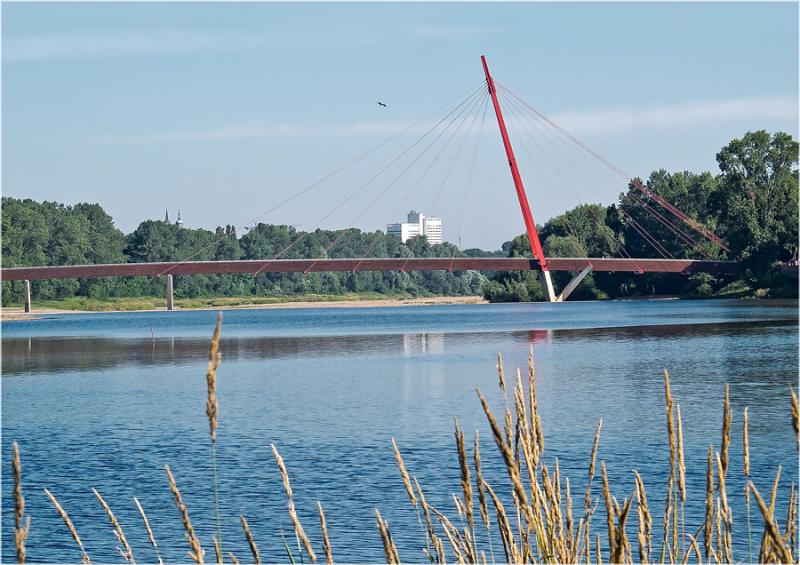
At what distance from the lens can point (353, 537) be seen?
1027 cm

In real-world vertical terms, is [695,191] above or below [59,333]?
above

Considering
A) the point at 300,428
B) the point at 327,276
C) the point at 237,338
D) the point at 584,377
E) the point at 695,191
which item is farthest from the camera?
the point at 327,276

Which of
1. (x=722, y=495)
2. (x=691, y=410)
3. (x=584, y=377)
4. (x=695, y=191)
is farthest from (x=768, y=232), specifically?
(x=722, y=495)

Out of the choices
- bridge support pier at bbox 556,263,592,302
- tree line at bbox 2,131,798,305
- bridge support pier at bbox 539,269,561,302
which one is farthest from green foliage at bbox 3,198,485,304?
bridge support pier at bbox 539,269,561,302

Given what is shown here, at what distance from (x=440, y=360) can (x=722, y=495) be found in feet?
99.6

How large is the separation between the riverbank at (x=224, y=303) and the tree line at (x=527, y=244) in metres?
1.69

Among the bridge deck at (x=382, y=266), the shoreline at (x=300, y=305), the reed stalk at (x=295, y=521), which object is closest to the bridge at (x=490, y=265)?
the bridge deck at (x=382, y=266)

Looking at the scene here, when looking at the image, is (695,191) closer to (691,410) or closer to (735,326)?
(735,326)

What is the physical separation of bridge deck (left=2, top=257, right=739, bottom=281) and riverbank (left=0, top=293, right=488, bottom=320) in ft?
31.2

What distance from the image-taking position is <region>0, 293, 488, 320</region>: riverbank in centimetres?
9400

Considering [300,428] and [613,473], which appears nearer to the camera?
[613,473]

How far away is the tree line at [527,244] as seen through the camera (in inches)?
2793

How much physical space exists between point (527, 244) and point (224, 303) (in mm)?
33054

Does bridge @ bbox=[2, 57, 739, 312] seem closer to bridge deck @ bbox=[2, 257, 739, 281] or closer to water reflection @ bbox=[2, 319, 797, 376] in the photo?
bridge deck @ bbox=[2, 257, 739, 281]
